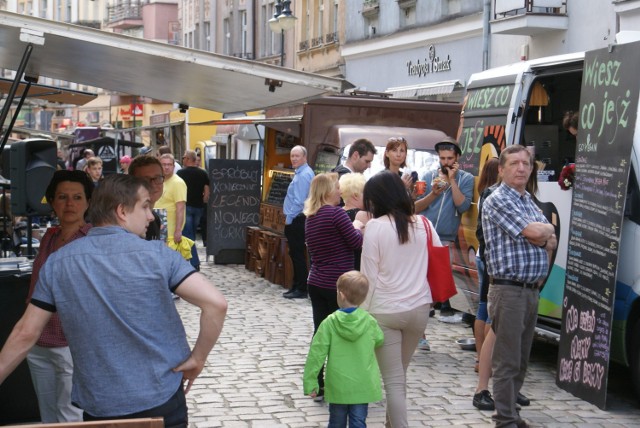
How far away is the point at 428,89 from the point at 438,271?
19599 millimetres

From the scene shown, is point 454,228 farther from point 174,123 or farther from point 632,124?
point 174,123

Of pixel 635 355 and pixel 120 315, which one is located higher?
pixel 120 315

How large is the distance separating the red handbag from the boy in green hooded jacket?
0.57m

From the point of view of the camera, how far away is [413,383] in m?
9.11

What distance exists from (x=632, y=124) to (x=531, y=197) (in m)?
0.86

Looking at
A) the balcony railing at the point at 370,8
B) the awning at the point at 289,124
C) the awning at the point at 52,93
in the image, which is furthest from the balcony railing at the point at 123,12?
the awning at the point at 52,93

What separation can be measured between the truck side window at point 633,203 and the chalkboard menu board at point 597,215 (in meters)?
0.17

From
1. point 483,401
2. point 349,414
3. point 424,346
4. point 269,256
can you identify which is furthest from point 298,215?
point 349,414

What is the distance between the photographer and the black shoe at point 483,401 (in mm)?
8203

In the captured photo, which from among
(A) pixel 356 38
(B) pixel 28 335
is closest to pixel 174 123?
(A) pixel 356 38

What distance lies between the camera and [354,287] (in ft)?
21.5

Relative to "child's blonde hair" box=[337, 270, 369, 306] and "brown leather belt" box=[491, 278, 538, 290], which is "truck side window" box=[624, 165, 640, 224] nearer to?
"brown leather belt" box=[491, 278, 538, 290]

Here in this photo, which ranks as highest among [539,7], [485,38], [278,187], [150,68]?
[539,7]

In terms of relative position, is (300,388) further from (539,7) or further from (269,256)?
(539,7)
